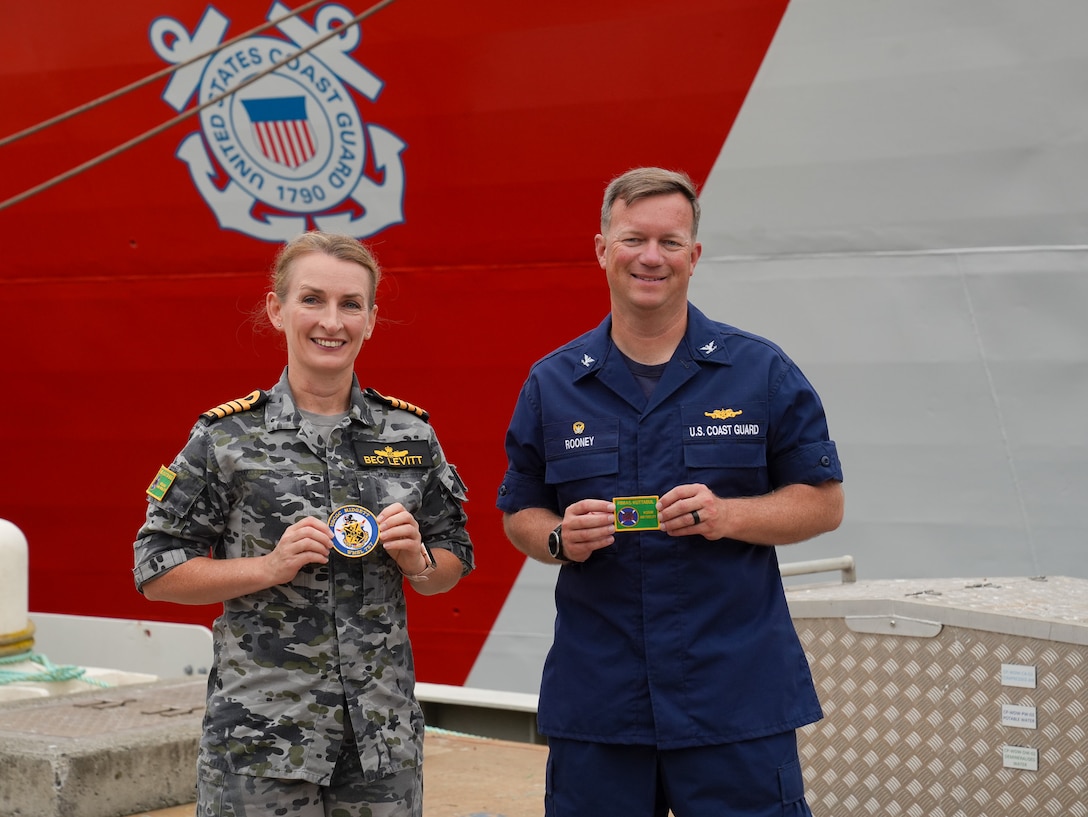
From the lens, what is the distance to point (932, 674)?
3.07 metres

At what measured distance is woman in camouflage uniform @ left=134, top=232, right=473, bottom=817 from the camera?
215 centimetres

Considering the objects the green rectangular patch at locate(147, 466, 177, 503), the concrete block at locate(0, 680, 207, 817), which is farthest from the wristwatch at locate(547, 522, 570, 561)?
the concrete block at locate(0, 680, 207, 817)

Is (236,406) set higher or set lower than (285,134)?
lower

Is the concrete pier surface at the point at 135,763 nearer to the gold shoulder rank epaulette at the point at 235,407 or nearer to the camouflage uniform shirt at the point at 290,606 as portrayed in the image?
the camouflage uniform shirt at the point at 290,606

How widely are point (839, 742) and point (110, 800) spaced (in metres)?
1.91

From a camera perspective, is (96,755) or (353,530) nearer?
(353,530)


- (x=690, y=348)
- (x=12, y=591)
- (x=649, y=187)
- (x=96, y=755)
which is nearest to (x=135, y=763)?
(x=96, y=755)

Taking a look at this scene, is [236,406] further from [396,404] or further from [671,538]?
[671,538]

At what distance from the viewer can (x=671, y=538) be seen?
7.35 ft

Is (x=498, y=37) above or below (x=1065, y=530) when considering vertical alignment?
above

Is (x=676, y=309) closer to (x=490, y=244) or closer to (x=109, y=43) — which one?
(x=490, y=244)

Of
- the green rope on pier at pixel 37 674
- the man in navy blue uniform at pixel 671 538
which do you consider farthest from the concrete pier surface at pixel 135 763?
the man in navy blue uniform at pixel 671 538

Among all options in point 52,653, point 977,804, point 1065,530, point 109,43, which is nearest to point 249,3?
point 109,43

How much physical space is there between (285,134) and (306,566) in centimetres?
328
